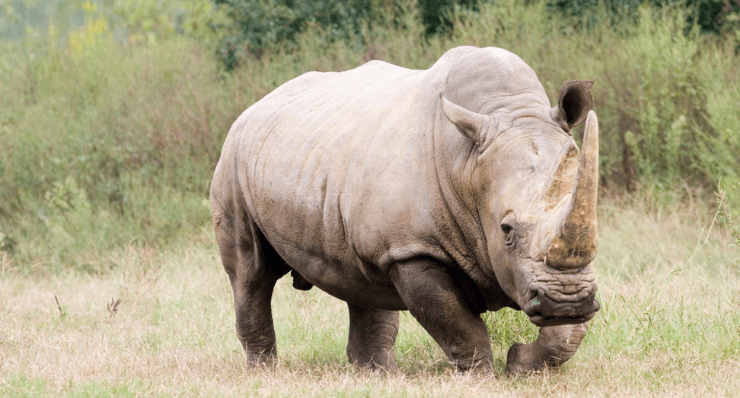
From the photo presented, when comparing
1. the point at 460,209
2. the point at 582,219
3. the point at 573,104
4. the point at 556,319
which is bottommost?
the point at 556,319

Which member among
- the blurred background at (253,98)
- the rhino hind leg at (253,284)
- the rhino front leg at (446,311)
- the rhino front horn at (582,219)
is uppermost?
the rhino front horn at (582,219)

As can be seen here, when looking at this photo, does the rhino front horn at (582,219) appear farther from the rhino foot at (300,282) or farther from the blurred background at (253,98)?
the blurred background at (253,98)

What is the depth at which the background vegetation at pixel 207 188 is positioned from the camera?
4898 mm

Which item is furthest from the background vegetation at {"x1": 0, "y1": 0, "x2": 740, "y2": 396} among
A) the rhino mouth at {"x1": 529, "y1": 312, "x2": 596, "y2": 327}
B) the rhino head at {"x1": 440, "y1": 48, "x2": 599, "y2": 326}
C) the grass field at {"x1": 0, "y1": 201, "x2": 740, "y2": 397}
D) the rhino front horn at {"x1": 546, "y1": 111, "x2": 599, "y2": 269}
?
the rhino front horn at {"x1": 546, "y1": 111, "x2": 599, "y2": 269}

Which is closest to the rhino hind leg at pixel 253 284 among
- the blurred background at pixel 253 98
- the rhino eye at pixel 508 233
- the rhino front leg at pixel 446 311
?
the rhino front leg at pixel 446 311

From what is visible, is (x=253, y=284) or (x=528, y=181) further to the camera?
(x=253, y=284)

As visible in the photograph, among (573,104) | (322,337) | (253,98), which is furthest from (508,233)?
(253,98)

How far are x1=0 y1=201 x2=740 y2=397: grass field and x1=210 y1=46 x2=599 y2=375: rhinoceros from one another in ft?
1.02

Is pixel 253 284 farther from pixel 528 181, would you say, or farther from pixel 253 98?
pixel 253 98

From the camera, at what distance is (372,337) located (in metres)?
5.47

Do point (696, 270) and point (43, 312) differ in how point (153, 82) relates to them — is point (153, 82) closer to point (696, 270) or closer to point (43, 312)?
point (43, 312)

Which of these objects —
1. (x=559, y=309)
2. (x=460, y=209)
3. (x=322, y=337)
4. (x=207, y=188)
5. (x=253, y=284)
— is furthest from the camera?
(x=207, y=188)

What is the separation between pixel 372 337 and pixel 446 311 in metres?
1.34

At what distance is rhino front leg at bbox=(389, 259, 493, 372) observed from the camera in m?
4.21
